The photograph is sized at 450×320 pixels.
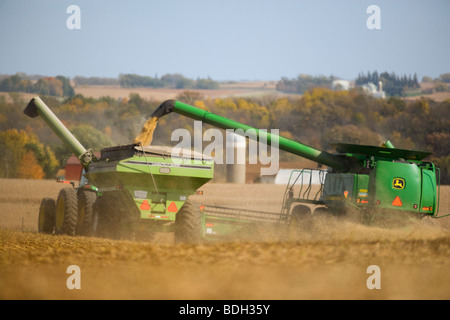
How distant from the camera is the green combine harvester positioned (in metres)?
15.3

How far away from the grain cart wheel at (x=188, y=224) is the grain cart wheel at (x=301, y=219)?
3437 mm

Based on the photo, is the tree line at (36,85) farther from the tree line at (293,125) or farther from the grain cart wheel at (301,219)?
the grain cart wheel at (301,219)

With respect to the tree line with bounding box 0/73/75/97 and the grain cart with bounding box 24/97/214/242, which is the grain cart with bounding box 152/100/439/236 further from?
the tree line with bounding box 0/73/75/97

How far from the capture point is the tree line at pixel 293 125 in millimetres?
53469

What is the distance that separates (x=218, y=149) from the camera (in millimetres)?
68375

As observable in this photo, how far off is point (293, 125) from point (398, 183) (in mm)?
60070

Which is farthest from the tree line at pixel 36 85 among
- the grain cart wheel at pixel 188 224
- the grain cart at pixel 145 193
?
the grain cart wheel at pixel 188 224

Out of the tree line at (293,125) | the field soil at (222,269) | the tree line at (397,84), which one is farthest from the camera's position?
the tree line at (397,84)

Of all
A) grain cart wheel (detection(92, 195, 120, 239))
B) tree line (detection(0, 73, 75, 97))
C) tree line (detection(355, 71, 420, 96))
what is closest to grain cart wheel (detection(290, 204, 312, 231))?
grain cart wheel (detection(92, 195, 120, 239))

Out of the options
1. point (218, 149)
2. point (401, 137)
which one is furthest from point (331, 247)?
point (218, 149)

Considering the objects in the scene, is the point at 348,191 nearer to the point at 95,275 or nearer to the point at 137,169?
the point at 137,169
